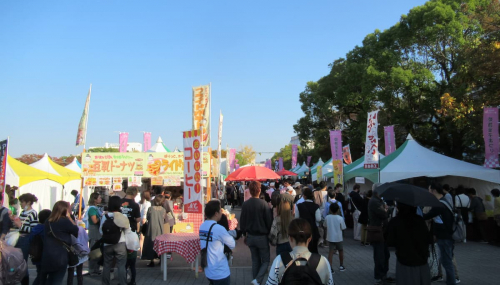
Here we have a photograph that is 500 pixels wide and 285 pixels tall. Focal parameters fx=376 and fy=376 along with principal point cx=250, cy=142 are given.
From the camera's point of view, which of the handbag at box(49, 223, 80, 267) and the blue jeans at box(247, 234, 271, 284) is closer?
the handbag at box(49, 223, 80, 267)

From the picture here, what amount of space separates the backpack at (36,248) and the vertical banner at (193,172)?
267 cm

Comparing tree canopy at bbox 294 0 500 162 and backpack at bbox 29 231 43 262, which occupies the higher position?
tree canopy at bbox 294 0 500 162

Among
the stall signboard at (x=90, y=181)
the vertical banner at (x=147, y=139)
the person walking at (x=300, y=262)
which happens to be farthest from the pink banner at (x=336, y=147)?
the vertical banner at (x=147, y=139)

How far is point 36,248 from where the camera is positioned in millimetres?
5082

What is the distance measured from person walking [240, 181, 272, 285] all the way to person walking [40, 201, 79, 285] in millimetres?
2409

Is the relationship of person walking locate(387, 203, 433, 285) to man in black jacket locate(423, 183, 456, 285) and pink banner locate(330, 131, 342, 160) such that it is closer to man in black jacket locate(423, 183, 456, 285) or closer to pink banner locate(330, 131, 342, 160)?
man in black jacket locate(423, 183, 456, 285)

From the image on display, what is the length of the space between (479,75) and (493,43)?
1126 mm

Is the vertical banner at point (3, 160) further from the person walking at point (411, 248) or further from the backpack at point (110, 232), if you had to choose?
the person walking at point (411, 248)

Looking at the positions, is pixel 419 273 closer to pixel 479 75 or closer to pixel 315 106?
pixel 479 75

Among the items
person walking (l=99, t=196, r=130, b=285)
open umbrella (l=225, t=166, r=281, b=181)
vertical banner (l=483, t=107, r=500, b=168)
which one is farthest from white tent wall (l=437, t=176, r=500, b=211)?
person walking (l=99, t=196, r=130, b=285)

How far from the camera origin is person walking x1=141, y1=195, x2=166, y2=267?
7715mm

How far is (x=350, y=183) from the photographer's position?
1934 cm

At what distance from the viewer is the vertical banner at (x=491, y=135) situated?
11951 mm

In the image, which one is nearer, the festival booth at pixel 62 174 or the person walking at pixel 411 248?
the person walking at pixel 411 248
